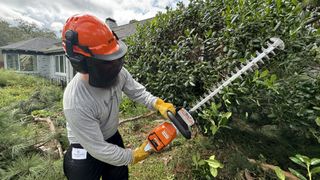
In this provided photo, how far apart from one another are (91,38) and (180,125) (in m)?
0.89

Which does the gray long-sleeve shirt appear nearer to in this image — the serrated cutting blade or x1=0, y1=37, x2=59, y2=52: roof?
the serrated cutting blade

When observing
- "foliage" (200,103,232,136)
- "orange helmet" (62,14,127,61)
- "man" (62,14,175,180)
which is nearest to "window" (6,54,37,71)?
"man" (62,14,175,180)

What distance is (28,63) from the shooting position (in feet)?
64.8

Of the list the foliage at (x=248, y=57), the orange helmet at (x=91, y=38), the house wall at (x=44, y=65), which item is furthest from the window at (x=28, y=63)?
the orange helmet at (x=91, y=38)

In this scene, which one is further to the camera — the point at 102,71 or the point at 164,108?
the point at 164,108

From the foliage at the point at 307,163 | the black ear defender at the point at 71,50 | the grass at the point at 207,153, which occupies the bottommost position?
the grass at the point at 207,153

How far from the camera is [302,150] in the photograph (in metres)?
2.11

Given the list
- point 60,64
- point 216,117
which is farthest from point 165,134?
point 60,64

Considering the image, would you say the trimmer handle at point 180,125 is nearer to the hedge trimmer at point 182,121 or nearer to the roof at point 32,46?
the hedge trimmer at point 182,121

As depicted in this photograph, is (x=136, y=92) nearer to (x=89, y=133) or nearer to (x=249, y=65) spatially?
(x=89, y=133)

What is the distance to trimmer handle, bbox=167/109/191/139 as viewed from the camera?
1727mm

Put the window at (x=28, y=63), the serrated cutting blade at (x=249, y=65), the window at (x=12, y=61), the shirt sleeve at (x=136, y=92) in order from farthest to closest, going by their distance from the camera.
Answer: the window at (x=12, y=61) → the window at (x=28, y=63) → the shirt sleeve at (x=136, y=92) → the serrated cutting blade at (x=249, y=65)

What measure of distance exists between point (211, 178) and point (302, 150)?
89 cm

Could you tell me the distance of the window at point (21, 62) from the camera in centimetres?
1875
